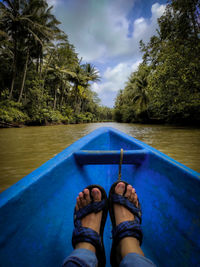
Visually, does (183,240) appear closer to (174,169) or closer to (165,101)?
(174,169)

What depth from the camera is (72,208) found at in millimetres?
917

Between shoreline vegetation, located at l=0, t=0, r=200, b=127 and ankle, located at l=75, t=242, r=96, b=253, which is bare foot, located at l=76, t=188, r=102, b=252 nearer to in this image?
ankle, located at l=75, t=242, r=96, b=253

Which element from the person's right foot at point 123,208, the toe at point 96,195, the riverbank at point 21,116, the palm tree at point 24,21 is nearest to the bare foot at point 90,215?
the toe at point 96,195

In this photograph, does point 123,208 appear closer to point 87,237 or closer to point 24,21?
point 87,237

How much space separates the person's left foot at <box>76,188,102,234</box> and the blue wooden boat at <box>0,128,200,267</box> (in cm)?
10

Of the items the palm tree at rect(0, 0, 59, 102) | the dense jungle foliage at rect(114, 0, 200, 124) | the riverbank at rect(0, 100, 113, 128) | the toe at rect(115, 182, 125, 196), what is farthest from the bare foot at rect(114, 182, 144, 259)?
the palm tree at rect(0, 0, 59, 102)

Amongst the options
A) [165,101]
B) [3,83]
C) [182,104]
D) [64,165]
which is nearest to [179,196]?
[64,165]

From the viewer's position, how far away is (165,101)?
23.7 ft

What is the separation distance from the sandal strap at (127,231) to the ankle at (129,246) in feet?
0.06

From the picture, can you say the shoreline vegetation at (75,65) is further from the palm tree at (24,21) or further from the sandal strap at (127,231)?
the sandal strap at (127,231)

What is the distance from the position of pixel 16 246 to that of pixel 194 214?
0.81 m

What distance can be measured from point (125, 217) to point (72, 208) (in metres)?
0.38

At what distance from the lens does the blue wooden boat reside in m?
0.52

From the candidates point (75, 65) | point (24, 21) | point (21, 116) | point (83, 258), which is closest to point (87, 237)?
point (83, 258)
